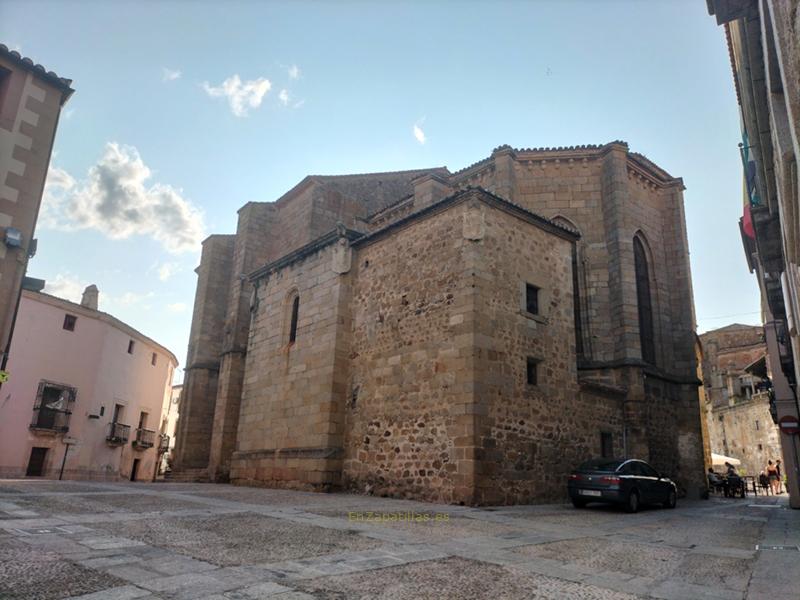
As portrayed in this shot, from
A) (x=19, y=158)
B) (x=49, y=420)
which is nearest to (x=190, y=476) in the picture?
(x=49, y=420)

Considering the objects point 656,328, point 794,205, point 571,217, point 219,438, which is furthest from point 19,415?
point 794,205

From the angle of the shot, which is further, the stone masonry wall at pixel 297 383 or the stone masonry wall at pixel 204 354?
the stone masonry wall at pixel 204 354

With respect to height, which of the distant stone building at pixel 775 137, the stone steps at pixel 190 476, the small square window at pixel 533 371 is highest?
the distant stone building at pixel 775 137

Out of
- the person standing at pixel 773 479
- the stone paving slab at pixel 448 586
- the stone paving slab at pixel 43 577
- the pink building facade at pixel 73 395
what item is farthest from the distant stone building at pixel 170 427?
the stone paving slab at pixel 448 586

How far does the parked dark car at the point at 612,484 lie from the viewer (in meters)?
10.8

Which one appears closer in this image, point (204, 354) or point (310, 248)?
point (310, 248)

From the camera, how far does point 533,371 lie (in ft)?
40.3

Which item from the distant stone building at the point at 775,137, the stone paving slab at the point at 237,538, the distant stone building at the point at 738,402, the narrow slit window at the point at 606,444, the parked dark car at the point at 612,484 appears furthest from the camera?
the distant stone building at the point at 738,402

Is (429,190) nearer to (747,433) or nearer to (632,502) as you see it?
(632,502)

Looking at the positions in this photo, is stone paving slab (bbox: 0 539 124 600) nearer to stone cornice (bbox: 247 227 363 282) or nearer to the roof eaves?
stone cornice (bbox: 247 227 363 282)

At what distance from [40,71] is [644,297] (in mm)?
17964

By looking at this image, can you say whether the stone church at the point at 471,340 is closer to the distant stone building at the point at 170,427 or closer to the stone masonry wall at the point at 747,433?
the distant stone building at the point at 170,427

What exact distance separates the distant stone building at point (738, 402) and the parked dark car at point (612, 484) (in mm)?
26729

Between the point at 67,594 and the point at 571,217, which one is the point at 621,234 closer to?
the point at 571,217
